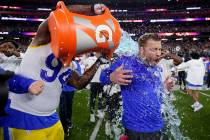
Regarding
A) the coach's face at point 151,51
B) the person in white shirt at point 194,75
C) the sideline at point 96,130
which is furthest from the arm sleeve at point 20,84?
the person in white shirt at point 194,75

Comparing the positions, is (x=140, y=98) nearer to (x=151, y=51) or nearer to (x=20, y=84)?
(x=151, y=51)

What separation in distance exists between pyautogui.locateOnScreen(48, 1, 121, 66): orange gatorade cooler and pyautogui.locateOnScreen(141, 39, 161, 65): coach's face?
1.28m

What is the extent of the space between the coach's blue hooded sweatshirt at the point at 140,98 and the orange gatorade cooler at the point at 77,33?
4.09 feet

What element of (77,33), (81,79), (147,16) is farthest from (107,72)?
(147,16)

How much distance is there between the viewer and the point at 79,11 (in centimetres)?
284

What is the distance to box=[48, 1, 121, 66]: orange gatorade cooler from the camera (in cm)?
246

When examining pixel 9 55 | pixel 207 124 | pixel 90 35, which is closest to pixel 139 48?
pixel 90 35

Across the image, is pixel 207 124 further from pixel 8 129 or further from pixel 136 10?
pixel 136 10

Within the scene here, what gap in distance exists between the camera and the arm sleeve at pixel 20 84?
2.95 m

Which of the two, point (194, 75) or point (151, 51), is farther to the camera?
point (194, 75)

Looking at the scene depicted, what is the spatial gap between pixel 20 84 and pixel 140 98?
57.3 inches

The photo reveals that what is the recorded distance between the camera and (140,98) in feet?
13.0

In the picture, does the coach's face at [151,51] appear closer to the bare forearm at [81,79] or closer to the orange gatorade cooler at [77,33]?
the bare forearm at [81,79]

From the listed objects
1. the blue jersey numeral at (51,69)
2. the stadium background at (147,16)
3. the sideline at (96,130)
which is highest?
the stadium background at (147,16)
